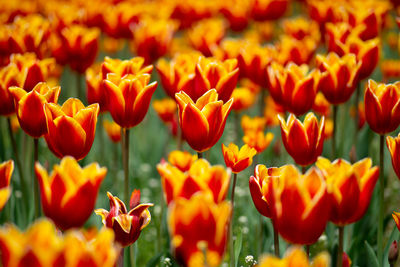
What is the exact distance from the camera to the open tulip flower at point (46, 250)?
965mm

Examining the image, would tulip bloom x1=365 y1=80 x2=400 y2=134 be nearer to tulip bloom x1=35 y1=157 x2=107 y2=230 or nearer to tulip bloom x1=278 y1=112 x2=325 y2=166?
tulip bloom x1=278 y1=112 x2=325 y2=166

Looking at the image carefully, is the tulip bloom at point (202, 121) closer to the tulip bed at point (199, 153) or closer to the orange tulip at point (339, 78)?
the tulip bed at point (199, 153)

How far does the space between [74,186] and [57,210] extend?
0.29ft

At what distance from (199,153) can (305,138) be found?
1.30ft

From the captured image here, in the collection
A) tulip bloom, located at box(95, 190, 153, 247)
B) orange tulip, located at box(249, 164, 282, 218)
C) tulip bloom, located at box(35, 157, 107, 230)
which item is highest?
tulip bloom, located at box(35, 157, 107, 230)

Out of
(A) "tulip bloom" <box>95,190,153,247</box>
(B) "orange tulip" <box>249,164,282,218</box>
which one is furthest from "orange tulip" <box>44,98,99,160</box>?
(B) "orange tulip" <box>249,164,282,218</box>

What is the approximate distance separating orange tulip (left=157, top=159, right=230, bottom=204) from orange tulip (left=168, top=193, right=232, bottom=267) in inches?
3.8

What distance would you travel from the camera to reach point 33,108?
71.3 inches

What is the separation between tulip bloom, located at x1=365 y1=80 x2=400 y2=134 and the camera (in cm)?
184

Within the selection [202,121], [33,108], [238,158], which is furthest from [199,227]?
[33,108]

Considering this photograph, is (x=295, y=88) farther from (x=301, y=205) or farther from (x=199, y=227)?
(x=199, y=227)

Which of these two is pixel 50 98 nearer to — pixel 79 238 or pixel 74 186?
pixel 74 186

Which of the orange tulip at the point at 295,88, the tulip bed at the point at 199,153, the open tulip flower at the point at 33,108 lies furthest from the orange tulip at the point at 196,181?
the orange tulip at the point at 295,88

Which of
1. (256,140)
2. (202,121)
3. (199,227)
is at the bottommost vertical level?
(256,140)
